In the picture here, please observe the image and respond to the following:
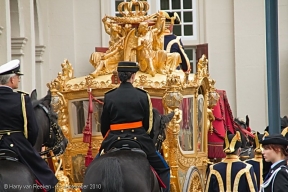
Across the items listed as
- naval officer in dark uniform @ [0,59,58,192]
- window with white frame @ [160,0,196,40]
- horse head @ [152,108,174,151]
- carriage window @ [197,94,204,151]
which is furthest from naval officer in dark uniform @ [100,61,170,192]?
window with white frame @ [160,0,196,40]

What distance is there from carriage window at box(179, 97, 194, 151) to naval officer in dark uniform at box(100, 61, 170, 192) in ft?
12.4

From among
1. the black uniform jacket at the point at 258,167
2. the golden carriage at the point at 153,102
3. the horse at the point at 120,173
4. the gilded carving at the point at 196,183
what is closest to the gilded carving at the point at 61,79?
the golden carriage at the point at 153,102

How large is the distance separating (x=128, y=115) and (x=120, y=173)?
108 cm

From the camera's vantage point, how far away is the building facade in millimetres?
26797

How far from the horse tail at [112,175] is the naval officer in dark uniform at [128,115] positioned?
0.74m

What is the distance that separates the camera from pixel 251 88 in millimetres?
26953

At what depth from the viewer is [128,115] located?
454 inches

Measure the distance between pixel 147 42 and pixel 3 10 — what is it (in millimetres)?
4849

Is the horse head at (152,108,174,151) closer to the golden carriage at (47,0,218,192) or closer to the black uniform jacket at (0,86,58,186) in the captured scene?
the black uniform jacket at (0,86,58,186)

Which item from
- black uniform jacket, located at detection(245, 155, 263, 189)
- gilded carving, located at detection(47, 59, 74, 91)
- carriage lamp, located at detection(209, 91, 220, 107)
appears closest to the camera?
black uniform jacket, located at detection(245, 155, 263, 189)

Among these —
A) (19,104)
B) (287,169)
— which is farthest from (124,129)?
(287,169)

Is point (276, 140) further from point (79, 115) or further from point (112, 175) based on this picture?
point (79, 115)

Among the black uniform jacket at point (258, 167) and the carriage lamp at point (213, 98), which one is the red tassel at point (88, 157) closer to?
the black uniform jacket at point (258, 167)

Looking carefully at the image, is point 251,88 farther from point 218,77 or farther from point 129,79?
point 129,79
